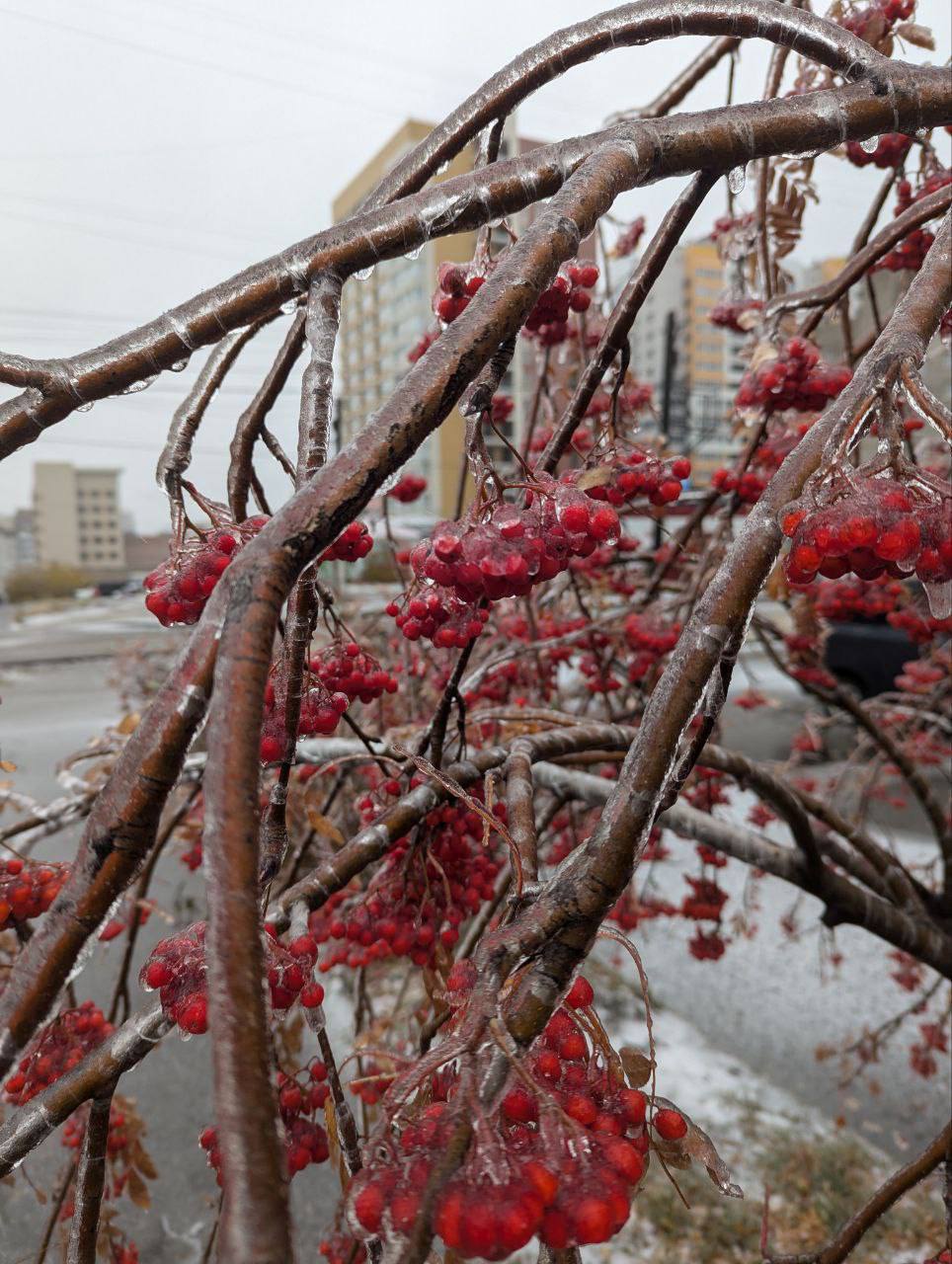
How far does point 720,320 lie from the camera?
Answer: 7.86 feet

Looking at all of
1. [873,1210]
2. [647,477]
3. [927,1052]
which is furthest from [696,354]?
[873,1210]

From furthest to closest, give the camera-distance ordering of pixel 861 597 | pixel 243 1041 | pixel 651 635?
1. pixel 861 597
2. pixel 651 635
3. pixel 243 1041

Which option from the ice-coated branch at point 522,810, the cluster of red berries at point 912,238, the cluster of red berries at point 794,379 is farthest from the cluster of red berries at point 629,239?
the ice-coated branch at point 522,810

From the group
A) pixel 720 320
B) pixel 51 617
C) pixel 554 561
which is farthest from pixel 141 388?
pixel 51 617

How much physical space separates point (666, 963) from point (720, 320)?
4.08 metres

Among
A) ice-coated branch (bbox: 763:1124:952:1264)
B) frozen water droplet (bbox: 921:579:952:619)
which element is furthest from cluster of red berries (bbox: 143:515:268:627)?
ice-coated branch (bbox: 763:1124:952:1264)

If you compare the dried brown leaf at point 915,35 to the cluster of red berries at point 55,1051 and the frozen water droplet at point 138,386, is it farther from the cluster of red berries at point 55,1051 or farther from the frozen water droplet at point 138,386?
the cluster of red berries at point 55,1051

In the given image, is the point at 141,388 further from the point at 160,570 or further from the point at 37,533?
the point at 37,533

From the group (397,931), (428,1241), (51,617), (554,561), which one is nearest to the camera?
(428,1241)

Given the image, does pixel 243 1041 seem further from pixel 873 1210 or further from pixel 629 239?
pixel 629 239

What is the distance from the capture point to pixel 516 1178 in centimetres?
50

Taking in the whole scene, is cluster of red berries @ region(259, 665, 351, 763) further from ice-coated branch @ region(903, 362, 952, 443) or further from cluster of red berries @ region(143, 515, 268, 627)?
ice-coated branch @ region(903, 362, 952, 443)

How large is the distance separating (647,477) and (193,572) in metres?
0.83

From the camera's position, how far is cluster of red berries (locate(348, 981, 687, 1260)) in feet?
1.58
